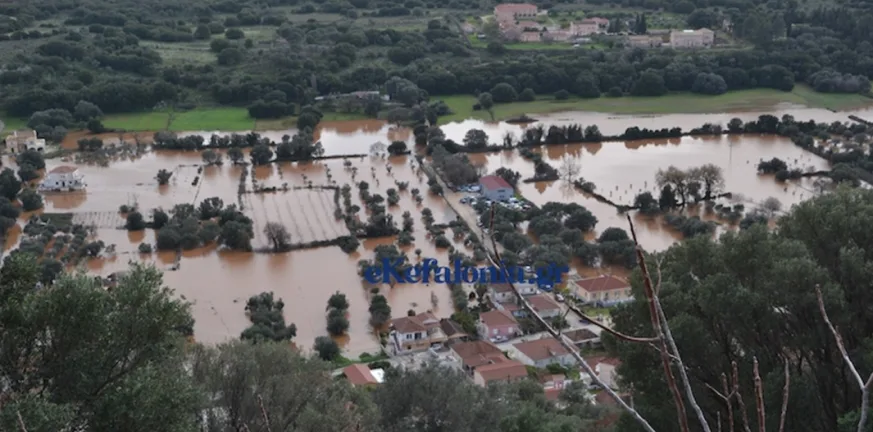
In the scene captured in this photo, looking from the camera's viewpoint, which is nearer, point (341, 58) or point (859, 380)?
point (859, 380)

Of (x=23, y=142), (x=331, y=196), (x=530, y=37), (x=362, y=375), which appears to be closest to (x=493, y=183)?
(x=331, y=196)

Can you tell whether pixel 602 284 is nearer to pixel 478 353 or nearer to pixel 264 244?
pixel 478 353

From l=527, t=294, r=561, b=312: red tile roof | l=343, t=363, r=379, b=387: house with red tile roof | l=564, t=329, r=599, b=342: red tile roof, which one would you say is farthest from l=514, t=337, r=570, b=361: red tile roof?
l=343, t=363, r=379, b=387: house with red tile roof

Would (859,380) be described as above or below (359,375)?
above

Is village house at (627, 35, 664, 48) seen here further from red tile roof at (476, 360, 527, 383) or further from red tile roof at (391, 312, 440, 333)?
red tile roof at (476, 360, 527, 383)

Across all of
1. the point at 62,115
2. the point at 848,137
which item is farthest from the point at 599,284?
the point at 62,115

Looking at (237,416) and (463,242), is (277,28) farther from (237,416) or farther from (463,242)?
(237,416)
